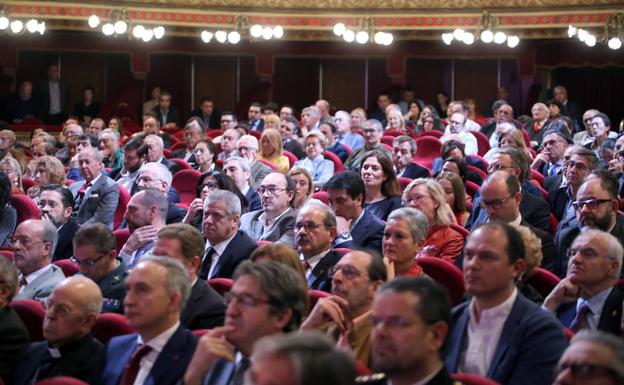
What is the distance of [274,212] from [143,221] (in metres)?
0.81

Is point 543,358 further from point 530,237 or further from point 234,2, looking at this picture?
point 234,2

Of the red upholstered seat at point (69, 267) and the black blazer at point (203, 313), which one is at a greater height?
the red upholstered seat at point (69, 267)

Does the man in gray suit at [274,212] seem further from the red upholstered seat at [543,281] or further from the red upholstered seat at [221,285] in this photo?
the red upholstered seat at [543,281]

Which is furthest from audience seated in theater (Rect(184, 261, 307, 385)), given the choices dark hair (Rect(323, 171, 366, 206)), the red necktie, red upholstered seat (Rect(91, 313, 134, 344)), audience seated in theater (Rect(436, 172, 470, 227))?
audience seated in theater (Rect(436, 172, 470, 227))

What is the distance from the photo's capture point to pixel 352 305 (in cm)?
379

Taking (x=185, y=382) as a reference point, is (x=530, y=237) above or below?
above

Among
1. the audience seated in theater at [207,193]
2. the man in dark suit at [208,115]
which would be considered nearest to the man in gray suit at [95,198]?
the audience seated in theater at [207,193]

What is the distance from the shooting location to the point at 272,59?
16.1m

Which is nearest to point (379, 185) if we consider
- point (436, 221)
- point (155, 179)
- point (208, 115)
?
point (436, 221)

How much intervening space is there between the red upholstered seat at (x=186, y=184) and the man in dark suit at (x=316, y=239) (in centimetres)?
312

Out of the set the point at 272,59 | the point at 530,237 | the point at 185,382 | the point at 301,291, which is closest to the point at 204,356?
the point at 185,382

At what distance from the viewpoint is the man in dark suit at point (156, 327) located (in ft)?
11.4

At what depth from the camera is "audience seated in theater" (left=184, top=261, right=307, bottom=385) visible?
3.20m

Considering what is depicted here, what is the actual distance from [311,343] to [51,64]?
1445 centimetres
